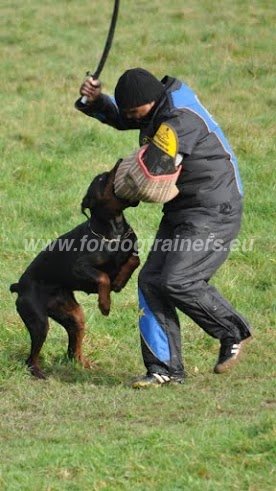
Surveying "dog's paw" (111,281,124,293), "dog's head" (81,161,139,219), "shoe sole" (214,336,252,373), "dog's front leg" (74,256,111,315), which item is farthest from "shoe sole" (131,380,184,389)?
"dog's head" (81,161,139,219)

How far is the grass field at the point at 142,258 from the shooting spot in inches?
212

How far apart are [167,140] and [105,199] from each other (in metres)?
0.64

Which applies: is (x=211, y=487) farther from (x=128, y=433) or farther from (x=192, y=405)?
(x=192, y=405)

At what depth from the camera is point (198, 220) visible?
7.04 metres

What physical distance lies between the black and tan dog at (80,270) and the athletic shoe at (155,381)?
50cm

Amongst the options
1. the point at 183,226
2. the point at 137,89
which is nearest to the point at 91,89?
the point at 137,89

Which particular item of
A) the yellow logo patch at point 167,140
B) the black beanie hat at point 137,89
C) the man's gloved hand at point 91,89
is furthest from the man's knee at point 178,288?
the man's gloved hand at point 91,89

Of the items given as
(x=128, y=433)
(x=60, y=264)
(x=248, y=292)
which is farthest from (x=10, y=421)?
(x=248, y=292)

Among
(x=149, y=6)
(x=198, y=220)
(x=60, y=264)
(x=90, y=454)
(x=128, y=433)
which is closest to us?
(x=90, y=454)

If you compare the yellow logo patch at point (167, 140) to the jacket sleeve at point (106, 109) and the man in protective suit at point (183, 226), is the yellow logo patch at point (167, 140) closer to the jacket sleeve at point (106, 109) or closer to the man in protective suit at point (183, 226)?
the man in protective suit at point (183, 226)

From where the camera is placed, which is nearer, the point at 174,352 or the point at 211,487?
the point at 211,487

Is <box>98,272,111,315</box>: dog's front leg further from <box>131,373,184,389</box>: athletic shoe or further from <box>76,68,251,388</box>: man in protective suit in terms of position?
<box>131,373,184,389</box>: athletic shoe

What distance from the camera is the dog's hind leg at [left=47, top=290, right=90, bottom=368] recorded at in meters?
7.77

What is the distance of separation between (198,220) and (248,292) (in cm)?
243
